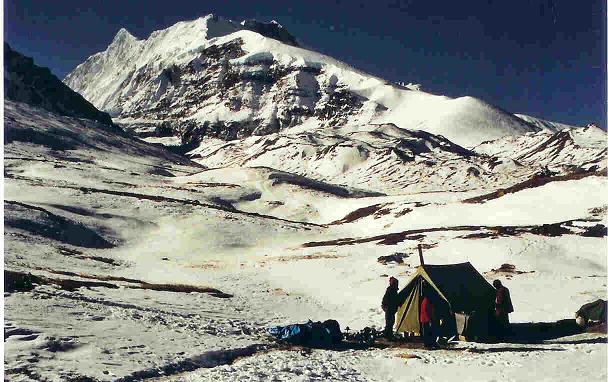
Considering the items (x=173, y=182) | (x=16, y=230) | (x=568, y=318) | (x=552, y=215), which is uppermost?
(x=173, y=182)

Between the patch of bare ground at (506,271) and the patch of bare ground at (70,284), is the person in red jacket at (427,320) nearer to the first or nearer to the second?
the patch of bare ground at (70,284)

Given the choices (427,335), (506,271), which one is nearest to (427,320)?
(427,335)

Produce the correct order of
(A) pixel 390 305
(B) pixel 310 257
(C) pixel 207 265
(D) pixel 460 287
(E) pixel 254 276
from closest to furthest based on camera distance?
(A) pixel 390 305 → (D) pixel 460 287 → (E) pixel 254 276 → (C) pixel 207 265 → (B) pixel 310 257

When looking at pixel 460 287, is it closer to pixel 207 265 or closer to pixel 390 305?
pixel 390 305

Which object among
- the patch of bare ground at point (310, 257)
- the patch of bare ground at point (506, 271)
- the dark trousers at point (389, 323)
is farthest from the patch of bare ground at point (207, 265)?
the dark trousers at point (389, 323)

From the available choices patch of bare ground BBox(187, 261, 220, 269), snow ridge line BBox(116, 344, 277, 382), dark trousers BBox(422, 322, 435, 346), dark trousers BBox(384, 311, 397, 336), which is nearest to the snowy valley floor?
snow ridge line BBox(116, 344, 277, 382)

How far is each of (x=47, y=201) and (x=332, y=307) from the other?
63.0 m

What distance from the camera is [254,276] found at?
44.7m

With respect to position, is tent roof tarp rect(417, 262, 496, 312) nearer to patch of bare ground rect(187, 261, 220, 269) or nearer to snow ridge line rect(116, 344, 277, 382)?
snow ridge line rect(116, 344, 277, 382)

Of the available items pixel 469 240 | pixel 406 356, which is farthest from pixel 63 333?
pixel 469 240

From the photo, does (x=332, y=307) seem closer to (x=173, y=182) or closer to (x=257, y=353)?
(x=257, y=353)

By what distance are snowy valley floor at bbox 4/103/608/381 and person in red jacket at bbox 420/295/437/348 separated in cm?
84

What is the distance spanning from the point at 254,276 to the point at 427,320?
26.3 meters

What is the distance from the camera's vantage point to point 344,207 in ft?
366
